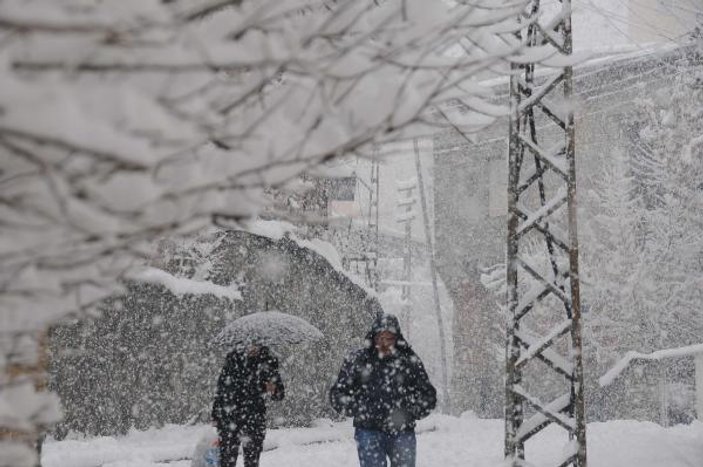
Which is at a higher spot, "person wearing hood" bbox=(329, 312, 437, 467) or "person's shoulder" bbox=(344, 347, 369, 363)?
"person's shoulder" bbox=(344, 347, 369, 363)

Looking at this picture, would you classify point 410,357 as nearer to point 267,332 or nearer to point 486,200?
point 267,332

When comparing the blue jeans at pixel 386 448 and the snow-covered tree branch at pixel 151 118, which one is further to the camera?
the blue jeans at pixel 386 448

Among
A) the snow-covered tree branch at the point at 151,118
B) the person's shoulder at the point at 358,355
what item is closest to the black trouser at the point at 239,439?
the person's shoulder at the point at 358,355

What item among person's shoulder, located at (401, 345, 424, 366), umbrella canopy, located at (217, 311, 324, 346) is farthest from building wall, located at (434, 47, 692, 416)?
person's shoulder, located at (401, 345, 424, 366)

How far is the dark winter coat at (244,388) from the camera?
735 centimetres

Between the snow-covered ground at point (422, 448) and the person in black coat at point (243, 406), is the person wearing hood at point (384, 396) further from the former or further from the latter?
the snow-covered ground at point (422, 448)

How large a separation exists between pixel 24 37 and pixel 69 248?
40 cm

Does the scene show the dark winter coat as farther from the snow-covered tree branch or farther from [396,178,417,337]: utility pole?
[396,178,417,337]: utility pole

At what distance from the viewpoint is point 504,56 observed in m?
2.05

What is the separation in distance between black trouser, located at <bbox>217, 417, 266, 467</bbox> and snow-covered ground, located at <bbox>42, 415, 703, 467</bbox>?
0.94 meters

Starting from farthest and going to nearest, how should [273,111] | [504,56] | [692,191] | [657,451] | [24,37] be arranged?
[692,191]
[657,451]
[504,56]
[273,111]
[24,37]

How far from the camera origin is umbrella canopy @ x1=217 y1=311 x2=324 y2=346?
816 centimetres

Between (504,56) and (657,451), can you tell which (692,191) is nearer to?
(657,451)

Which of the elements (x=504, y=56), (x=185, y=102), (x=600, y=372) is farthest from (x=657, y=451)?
(x=600, y=372)
